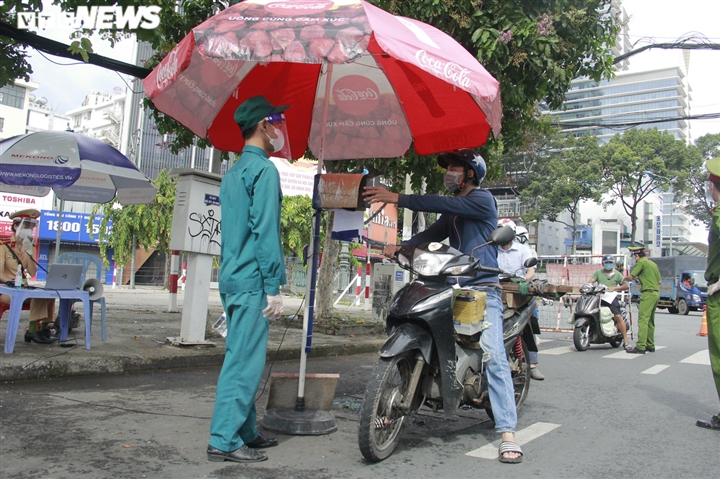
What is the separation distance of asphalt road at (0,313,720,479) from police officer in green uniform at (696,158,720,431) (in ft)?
1.41

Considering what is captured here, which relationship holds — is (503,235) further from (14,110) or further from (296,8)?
(14,110)

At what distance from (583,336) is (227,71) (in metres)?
8.23

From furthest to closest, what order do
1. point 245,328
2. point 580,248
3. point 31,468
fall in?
point 580,248
point 245,328
point 31,468

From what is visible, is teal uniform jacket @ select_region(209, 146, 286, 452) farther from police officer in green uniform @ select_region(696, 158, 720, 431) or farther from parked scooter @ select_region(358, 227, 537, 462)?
police officer in green uniform @ select_region(696, 158, 720, 431)

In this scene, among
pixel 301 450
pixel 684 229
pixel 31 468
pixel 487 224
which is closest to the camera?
pixel 31 468

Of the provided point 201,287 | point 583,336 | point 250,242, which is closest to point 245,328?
point 250,242

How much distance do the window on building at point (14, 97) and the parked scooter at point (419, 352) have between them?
59218 mm

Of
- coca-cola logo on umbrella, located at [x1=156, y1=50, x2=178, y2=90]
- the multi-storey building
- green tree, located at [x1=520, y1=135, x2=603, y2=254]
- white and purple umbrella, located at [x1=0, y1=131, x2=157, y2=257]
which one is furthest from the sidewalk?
the multi-storey building

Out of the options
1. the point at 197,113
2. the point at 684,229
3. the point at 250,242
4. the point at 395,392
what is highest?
the point at 684,229

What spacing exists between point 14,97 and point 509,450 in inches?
2389

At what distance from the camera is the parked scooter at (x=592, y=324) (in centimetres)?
1030

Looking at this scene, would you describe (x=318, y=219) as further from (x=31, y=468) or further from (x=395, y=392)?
(x=31, y=468)

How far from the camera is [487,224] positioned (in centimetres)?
392

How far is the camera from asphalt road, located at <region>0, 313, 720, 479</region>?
318 centimetres
